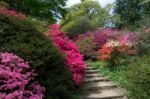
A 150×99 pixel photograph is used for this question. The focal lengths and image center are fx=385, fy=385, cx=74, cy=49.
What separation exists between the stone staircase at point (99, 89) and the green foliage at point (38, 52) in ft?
7.39

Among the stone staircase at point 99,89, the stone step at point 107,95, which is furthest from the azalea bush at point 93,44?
the stone step at point 107,95

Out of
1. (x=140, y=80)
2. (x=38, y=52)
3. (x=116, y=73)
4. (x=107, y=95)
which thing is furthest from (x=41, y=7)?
(x=38, y=52)

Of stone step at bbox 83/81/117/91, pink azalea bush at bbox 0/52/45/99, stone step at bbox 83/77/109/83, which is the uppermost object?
pink azalea bush at bbox 0/52/45/99

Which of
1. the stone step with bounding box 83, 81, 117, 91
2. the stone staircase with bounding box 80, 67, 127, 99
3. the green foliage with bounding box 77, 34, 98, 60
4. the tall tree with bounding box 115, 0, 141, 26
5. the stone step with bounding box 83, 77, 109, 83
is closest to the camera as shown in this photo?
the stone staircase with bounding box 80, 67, 127, 99

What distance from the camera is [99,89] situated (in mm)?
11344

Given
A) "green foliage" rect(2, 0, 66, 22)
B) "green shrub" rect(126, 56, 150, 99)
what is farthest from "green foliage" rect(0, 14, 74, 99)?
"green foliage" rect(2, 0, 66, 22)

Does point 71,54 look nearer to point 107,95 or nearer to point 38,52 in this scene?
point 107,95

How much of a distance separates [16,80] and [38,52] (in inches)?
50.7

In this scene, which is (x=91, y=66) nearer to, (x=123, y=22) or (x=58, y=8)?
(x=58, y=8)

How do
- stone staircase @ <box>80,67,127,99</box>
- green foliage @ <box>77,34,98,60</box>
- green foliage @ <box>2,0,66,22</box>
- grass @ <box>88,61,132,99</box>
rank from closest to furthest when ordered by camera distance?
1. stone staircase @ <box>80,67,127,99</box>
2. grass @ <box>88,61,132,99</box>
3. green foliage @ <box>77,34,98,60</box>
4. green foliage @ <box>2,0,66,22</box>

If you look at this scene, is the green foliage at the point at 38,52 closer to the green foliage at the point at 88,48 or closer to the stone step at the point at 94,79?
the stone step at the point at 94,79

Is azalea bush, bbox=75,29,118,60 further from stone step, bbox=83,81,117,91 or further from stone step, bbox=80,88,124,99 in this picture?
stone step, bbox=80,88,124,99

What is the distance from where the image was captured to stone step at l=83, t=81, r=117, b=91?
447 inches

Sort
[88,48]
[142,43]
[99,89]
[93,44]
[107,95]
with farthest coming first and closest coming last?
[93,44], [88,48], [142,43], [99,89], [107,95]
